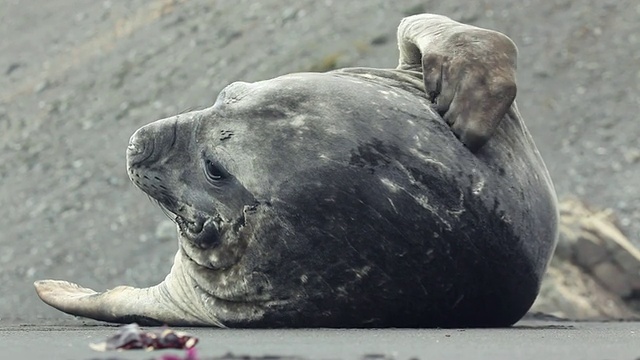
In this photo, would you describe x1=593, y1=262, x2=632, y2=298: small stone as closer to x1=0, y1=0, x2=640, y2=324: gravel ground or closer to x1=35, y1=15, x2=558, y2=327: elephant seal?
x1=35, y1=15, x2=558, y2=327: elephant seal

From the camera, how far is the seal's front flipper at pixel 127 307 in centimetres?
568

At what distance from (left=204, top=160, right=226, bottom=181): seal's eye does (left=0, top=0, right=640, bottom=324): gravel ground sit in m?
7.38

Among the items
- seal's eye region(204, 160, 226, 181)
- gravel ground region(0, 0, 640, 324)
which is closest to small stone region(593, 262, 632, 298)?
seal's eye region(204, 160, 226, 181)

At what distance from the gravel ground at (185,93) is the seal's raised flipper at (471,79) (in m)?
7.54

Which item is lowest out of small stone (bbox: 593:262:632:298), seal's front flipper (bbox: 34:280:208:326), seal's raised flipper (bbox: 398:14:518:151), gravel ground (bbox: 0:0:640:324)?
gravel ground (bbox: 0:0:640:324)

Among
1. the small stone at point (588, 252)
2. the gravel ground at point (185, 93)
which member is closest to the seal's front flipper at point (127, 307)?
the small stone at point (588, 252)

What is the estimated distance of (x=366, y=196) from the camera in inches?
185

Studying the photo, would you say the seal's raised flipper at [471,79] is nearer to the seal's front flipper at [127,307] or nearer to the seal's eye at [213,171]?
the seal's eye at [213,171]

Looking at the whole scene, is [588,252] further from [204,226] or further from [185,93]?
[185,93]

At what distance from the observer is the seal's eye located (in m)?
4.96

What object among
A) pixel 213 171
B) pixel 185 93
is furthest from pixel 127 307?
pixel 185 93

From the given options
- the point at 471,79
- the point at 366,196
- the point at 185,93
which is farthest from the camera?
the point at 185,93

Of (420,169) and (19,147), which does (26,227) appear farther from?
(420,169)

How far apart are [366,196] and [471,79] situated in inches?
25.6
